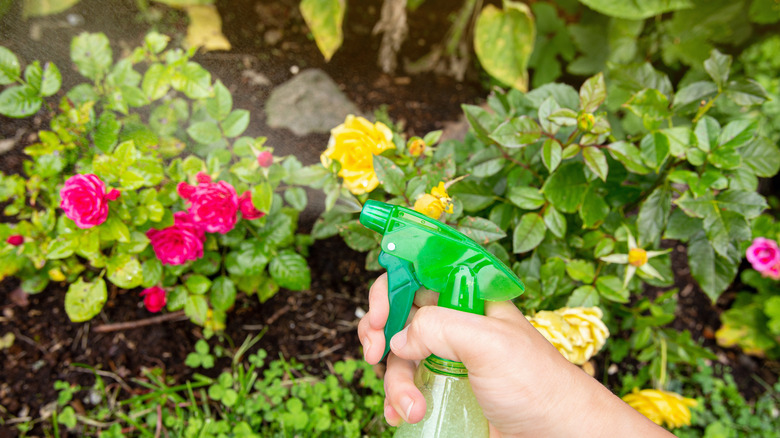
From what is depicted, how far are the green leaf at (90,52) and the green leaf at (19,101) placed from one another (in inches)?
4.8

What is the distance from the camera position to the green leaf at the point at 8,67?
3.04 ft

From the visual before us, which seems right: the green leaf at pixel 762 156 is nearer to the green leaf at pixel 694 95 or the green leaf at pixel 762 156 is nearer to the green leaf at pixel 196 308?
the green leaf at pixel 694 95

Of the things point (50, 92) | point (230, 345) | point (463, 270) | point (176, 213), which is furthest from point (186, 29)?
point (463, 270)

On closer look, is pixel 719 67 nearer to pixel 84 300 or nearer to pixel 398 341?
pixel 398 341

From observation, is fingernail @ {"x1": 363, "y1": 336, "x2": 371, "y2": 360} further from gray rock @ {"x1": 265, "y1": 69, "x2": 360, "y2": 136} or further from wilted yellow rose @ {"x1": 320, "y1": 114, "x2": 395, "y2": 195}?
gray rock @ {"x1": 265, "y1": 69, "x2": 360, "y2": 136}

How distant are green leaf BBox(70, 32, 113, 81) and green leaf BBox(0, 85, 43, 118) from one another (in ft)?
0.40

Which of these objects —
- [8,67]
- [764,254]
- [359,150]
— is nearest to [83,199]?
[8,67]

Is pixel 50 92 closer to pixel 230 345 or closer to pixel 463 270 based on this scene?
pixel 230 345

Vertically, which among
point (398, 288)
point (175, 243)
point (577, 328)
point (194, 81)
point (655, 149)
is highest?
point (655, 149)

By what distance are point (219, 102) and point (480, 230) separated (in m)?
0.67

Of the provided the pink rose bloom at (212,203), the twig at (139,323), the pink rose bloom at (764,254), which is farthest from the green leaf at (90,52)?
the pink rose bloom at (764,254)

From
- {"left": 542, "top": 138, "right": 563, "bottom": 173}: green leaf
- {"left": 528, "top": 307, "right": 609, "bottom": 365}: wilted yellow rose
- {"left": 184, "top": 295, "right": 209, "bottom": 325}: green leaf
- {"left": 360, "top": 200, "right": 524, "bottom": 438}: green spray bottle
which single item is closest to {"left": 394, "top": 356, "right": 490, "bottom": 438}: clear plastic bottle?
{"left": 360, "top": 200, "right": 524, "bottom": 438}: green spray bottle

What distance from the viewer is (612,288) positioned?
1028mm

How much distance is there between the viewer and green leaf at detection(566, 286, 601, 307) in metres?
1.02
